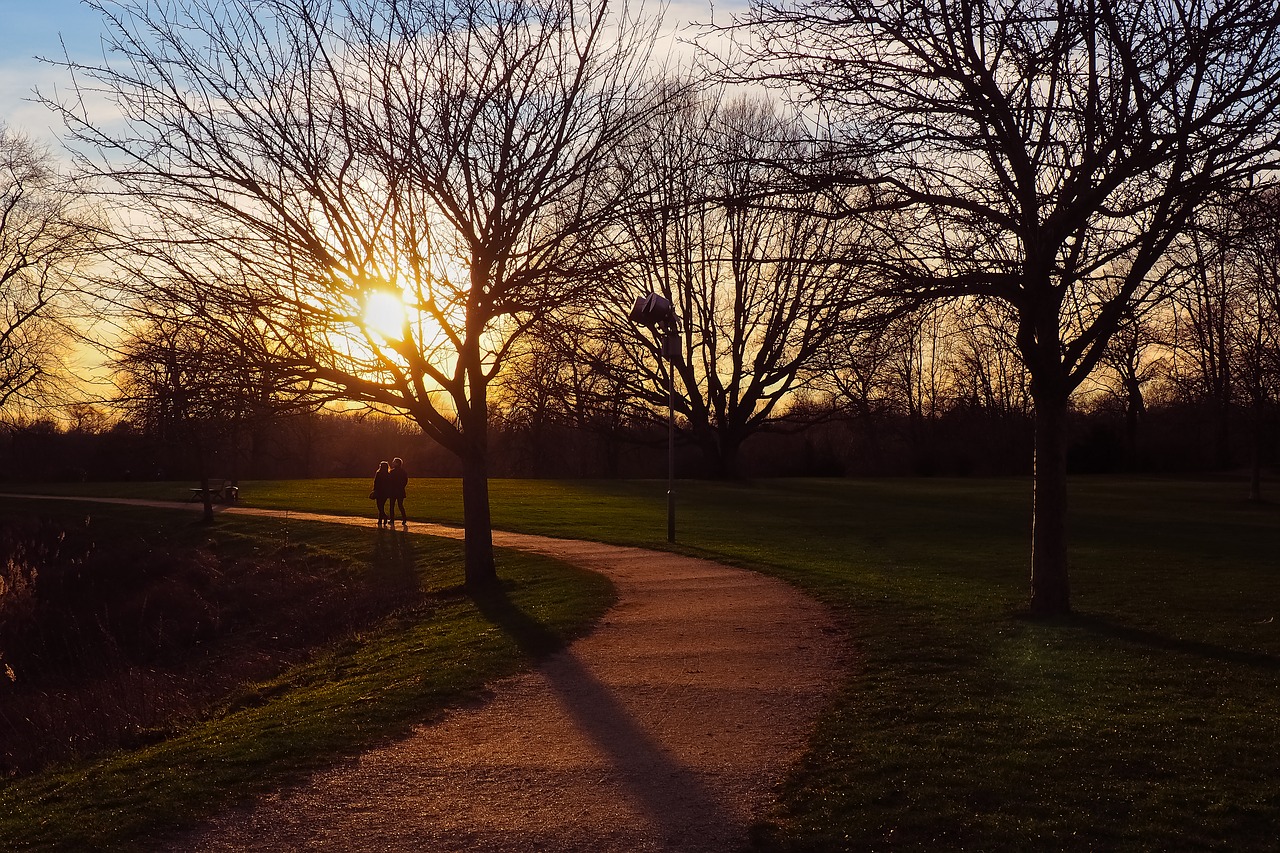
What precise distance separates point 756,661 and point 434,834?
4.52 metres

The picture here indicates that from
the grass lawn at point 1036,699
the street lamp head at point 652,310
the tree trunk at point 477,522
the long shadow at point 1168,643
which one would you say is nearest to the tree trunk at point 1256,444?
→ the grass lawn at point 1036,699

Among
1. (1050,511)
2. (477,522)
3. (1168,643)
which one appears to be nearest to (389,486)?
(477,522)

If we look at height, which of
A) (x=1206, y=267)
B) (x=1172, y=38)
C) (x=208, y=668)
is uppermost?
(x=1172, y=38)

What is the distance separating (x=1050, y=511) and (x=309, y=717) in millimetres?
7225

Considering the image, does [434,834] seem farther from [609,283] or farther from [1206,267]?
[609,283]

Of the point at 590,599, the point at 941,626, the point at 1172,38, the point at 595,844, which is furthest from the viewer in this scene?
the point at 590,599

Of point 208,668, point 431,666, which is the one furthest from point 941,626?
point 208,668

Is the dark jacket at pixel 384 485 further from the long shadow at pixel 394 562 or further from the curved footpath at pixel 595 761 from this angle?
the curved footpath at pixel 595 761

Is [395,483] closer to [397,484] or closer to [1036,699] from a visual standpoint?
[397,484]

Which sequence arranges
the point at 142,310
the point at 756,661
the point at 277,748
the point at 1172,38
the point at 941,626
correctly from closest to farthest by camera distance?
1. the point at 277,748
2. the point at 1172,38
3. the point at 756,661
4. the point at 941,626
5. the point at 142,310

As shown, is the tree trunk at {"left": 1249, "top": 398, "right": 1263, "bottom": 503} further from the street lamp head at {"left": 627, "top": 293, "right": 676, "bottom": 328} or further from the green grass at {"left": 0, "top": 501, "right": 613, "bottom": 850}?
the green grass at {"left": 0, "top": 501, "right": 613, "bottom": 850}

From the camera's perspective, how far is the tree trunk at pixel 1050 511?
10.6 m

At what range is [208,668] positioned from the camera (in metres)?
13.0

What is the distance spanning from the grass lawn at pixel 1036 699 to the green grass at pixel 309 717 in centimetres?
299
